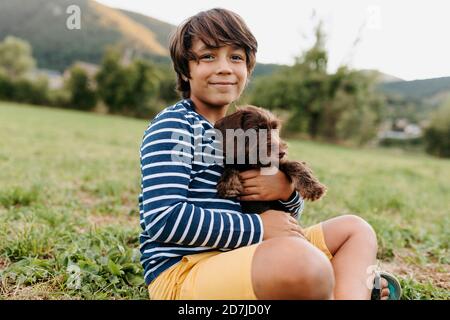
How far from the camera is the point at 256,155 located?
1871mm

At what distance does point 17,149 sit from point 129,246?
4.94 m

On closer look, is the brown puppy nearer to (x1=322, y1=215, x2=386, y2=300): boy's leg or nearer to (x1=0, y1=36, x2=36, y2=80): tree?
(x1=322, y1=215, x2=386, y2=300): boy's leg

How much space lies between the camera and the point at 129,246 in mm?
2805

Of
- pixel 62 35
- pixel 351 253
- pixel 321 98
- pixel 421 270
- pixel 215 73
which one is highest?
pixel 62 35

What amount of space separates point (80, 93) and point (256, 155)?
29.7m

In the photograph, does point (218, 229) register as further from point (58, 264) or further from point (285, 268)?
point (58, 264)

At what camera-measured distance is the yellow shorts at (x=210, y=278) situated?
1541 millimetres

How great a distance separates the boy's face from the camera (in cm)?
193

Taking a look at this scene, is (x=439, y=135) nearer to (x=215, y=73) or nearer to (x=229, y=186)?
(x=215, y=73)

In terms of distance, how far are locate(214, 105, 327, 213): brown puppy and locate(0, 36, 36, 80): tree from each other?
4115 cm

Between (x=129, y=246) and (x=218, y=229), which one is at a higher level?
(x=218, y=229)

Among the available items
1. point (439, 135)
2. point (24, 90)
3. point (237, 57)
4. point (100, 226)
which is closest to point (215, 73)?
point (237, 57)

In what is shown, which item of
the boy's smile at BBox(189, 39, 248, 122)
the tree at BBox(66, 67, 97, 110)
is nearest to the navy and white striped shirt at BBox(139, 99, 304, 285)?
the boy's smile at BBox(189, 39, 248, 122)
